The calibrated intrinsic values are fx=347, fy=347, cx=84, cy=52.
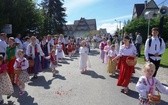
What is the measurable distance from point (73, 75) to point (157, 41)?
206 inches

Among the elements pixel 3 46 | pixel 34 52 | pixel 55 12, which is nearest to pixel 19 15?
pixel 34 52

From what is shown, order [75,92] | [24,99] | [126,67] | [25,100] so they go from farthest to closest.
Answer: [126,67]
[75,92]
[24,99]
[25,100]

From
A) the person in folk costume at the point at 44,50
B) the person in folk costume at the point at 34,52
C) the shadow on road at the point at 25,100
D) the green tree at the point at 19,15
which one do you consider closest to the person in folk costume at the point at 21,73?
the shadow on road at the point at 25,100

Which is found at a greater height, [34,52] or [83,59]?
[34,52]

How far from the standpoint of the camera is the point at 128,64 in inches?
463

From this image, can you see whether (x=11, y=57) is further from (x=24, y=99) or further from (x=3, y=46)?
(x=24, y=99)

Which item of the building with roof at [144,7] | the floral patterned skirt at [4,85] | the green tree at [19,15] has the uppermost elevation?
the building with roof at [144,7]

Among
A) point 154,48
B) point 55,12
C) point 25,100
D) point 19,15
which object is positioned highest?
point 55,12

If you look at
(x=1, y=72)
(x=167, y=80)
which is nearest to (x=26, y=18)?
(x=167, y=80)

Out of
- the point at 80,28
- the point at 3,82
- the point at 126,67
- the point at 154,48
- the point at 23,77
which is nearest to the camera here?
the point at 3,82

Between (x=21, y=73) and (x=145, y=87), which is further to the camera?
(x=21, y=73)

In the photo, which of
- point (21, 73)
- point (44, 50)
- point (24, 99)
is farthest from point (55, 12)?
point (24, 99)

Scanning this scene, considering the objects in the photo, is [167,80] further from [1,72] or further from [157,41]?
[1,72]

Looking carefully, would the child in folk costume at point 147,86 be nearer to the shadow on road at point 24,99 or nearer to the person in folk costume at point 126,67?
the shadow on road at point 24,99
